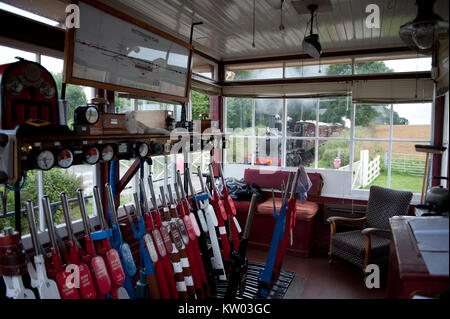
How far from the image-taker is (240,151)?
5734mm

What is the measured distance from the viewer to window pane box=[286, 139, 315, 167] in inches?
205

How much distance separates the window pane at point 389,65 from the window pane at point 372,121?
20.0 inches

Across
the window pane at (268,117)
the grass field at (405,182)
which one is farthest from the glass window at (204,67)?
the grass field at (405,182)

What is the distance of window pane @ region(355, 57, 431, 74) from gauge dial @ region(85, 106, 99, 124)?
3.91 meters

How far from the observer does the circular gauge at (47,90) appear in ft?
6.72

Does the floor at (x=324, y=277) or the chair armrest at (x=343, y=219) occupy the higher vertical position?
the chair armrest at (x=343, y=219)

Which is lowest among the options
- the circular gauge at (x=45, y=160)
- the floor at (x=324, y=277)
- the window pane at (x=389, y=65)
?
the floor at (x=324, y=277)

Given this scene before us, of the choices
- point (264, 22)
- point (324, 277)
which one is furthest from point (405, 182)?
point (264, 22)

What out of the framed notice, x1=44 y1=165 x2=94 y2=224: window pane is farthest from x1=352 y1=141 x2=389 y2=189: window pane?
x1=44 y1=165 x2=94 y2=224: window pane

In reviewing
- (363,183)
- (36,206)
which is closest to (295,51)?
(363,183)

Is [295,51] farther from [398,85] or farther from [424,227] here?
[424,227]

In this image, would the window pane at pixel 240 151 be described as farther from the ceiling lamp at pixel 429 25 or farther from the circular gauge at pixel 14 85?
the ceiling lamp at pixel 429 25

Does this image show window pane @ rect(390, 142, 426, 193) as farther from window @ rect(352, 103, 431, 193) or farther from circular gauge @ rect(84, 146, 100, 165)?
circular gauge @ rect(84, 146, 100, 165)

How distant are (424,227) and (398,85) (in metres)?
4.22
